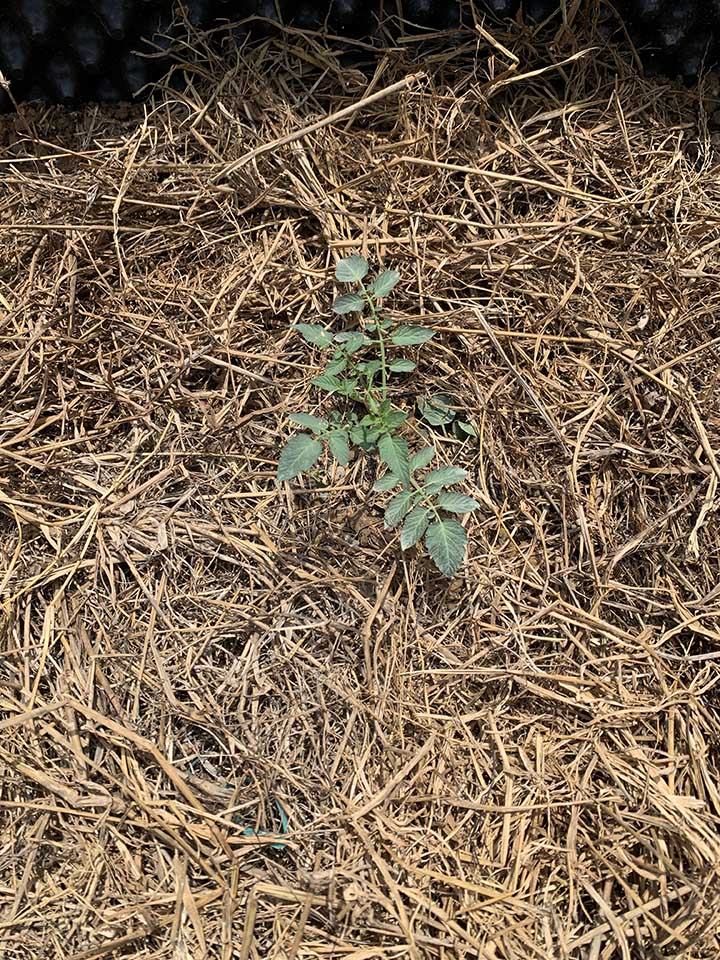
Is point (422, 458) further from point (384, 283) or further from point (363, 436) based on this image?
point (384, 283)

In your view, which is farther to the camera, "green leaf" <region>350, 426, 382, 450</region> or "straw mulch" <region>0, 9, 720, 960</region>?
"green leaf" <region>350, 426, 382, 450</region>

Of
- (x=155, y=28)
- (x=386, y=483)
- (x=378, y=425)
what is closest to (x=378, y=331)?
(x=378, y=425)

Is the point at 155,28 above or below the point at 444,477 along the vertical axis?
above

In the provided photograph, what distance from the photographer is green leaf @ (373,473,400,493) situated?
60.6 inches

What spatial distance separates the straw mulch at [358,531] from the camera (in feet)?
4.71

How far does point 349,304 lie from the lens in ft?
5.43

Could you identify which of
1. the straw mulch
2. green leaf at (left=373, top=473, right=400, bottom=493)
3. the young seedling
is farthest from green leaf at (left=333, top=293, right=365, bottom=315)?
green leaf at (left=373, top=473, right=400, bottom=493)

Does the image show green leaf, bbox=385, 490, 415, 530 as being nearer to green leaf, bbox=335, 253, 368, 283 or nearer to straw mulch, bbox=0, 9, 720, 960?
straw mulch, bbox=0, 9, 720, 960

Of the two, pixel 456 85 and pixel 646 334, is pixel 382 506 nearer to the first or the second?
pixel 646 334

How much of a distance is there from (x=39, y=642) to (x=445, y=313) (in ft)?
3.42

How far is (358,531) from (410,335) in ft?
1.32

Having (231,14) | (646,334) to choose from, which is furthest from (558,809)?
(231,14)

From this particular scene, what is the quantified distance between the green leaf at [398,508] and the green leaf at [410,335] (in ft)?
0.99

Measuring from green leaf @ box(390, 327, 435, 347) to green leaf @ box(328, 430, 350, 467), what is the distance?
0.23 metres
